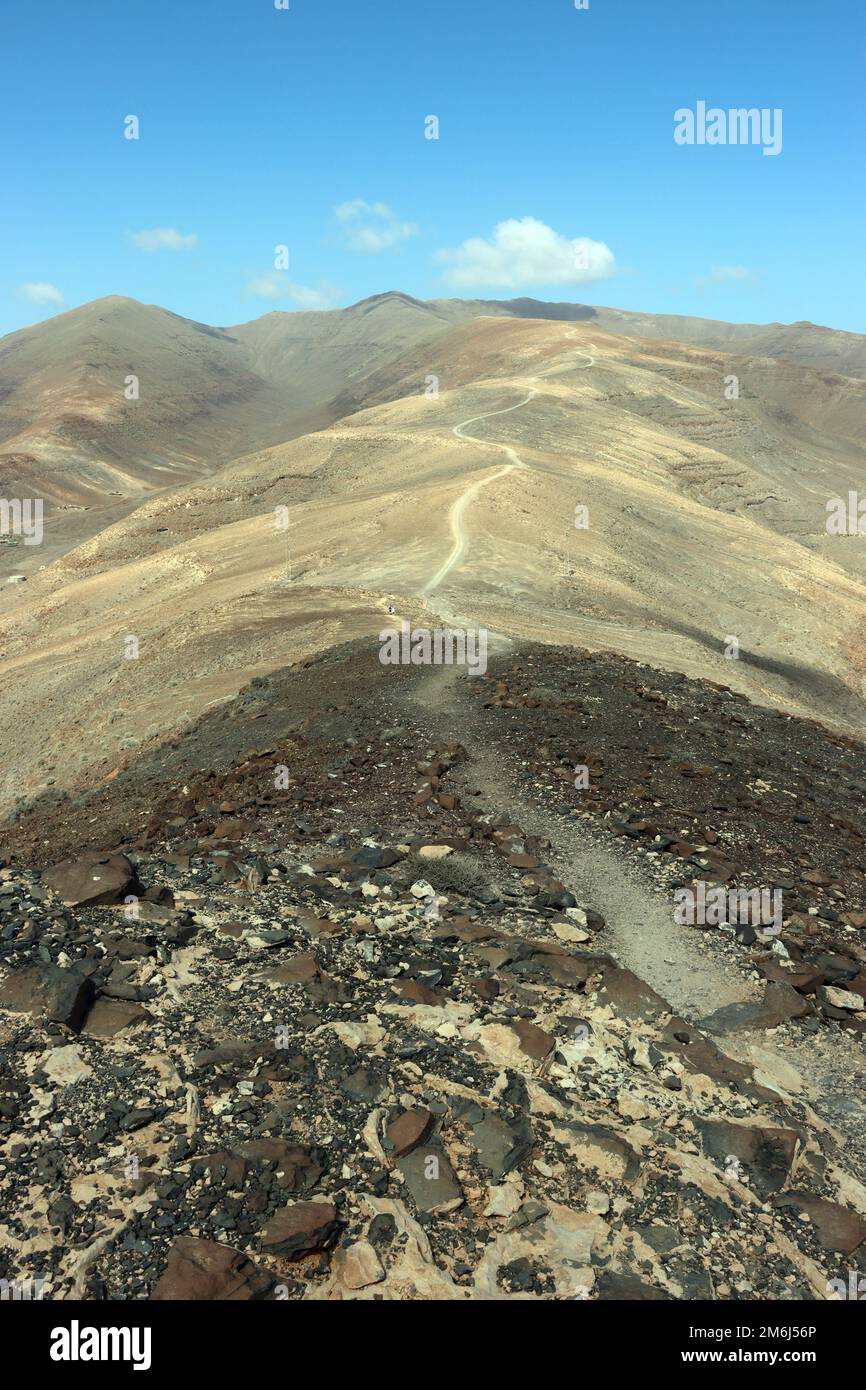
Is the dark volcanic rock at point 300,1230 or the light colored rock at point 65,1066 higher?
the light colored rock at point 65,1066

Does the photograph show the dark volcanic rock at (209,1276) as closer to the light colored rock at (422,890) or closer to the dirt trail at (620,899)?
the dirt trail at (620,899)

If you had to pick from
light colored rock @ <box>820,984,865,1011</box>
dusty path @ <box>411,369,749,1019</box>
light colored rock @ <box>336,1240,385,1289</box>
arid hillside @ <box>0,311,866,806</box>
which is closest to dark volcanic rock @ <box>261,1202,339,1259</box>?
light colored rock @ <box>336,1240,385,1289</box>

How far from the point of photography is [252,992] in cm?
769

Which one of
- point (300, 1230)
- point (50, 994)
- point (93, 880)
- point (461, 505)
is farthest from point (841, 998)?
point (461, 505)

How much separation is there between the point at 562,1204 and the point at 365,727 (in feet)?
31.5

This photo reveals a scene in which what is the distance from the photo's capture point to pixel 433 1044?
24.1 ft

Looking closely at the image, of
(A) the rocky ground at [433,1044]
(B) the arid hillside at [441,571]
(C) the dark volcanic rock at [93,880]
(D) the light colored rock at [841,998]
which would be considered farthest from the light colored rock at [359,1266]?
(B) the arid hillside at [441,571]

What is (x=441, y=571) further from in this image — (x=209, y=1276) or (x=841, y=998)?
(x=209, y=1276)

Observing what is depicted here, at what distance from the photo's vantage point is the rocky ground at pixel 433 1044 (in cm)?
553

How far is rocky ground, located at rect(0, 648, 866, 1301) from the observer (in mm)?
5531

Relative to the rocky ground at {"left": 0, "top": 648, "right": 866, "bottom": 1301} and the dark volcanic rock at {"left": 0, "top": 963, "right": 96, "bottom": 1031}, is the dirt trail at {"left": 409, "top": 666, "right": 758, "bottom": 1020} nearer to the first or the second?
the rocky ground at {"left": 0, "top": 648, "right": 866, "bottom": 1301}

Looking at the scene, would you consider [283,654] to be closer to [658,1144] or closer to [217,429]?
[658,1144]

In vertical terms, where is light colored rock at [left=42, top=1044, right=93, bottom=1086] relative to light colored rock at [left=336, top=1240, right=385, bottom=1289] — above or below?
above
